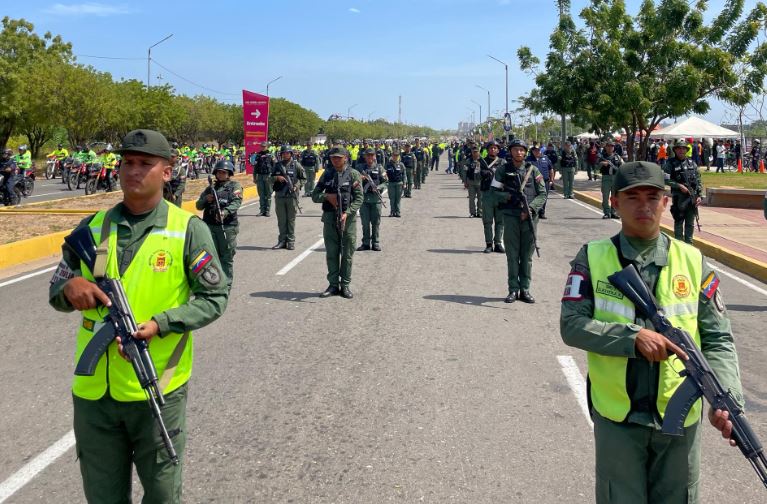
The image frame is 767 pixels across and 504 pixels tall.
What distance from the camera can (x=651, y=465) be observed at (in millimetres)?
2746

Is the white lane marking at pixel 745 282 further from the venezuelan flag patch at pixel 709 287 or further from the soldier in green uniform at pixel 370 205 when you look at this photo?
the venezuelan flag patch at pixel 709 287

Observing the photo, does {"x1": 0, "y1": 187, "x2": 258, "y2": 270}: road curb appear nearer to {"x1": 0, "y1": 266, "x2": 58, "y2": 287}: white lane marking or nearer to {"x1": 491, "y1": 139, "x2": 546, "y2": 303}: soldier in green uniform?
{"x1": 0, "y1": 266, "x2": 58, "y2": 287}: white lane marking

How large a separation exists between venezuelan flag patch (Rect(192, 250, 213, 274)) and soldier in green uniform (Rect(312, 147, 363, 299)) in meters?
6.27

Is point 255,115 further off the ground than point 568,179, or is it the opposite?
point 255,115

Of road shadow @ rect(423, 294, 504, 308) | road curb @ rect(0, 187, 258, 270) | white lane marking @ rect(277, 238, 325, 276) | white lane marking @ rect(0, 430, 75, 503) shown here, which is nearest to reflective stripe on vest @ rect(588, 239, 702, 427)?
white lane marking @ rect(0, 430, 75, 503)

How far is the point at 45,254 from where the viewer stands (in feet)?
42.3

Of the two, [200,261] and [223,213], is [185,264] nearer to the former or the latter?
[200,261]

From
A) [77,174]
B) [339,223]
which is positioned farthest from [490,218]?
[77,174]

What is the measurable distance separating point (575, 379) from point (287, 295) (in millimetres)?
4370

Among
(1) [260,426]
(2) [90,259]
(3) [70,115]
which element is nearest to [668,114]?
(1) [260,426]

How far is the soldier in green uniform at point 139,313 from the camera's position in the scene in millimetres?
2816

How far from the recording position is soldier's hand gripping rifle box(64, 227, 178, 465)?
2676 millimetres

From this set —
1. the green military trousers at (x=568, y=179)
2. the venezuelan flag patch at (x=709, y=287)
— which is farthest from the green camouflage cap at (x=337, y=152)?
the green military trousers at (x=568, y=179)

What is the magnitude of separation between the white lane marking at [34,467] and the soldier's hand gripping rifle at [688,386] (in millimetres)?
3369
